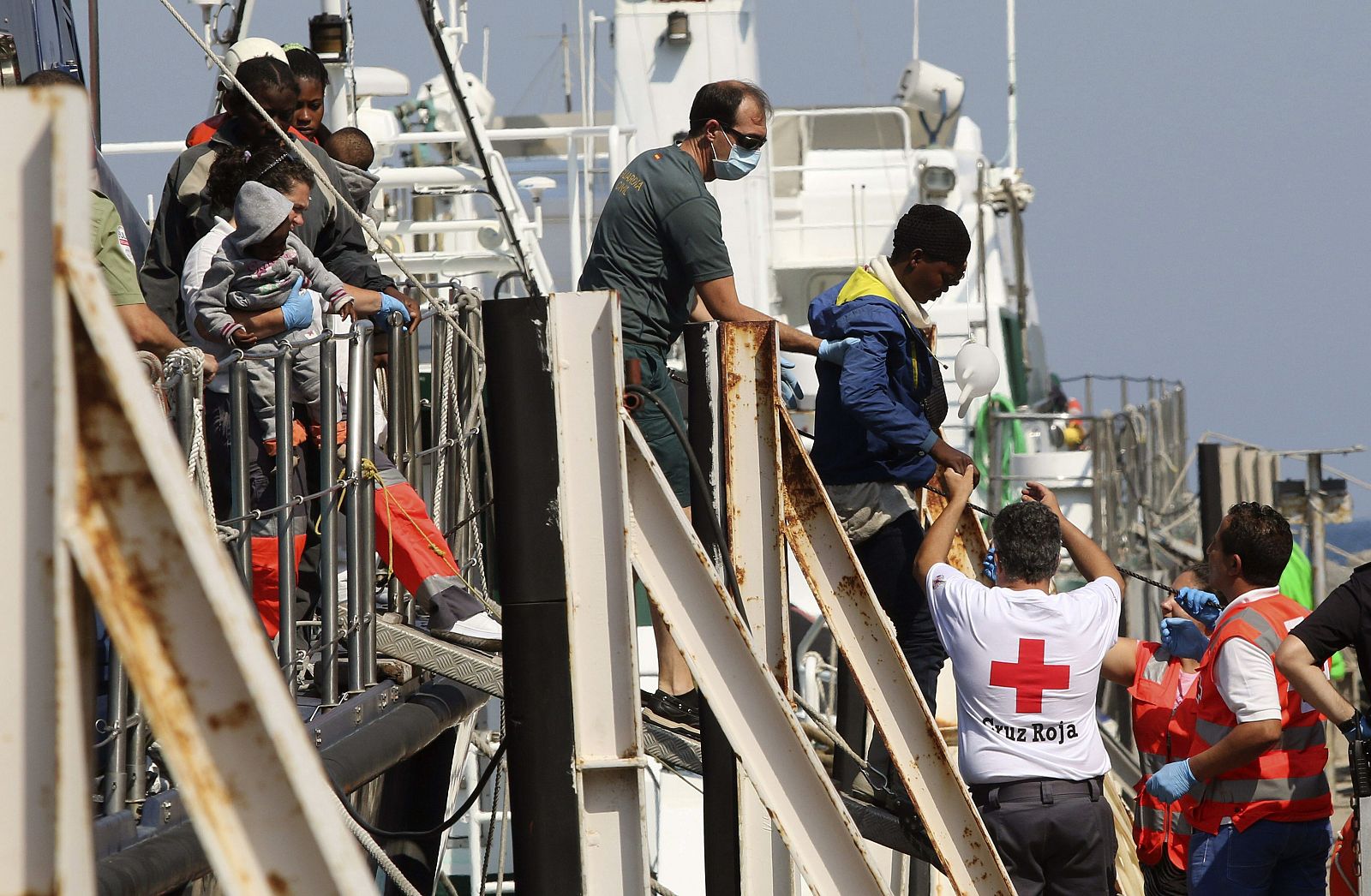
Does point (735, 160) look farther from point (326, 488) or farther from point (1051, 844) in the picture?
point (1051, 844)

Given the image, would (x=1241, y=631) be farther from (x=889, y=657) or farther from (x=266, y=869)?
(x=266, y=869)

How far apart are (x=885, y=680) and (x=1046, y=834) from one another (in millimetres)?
785

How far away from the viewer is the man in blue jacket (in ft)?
16.1

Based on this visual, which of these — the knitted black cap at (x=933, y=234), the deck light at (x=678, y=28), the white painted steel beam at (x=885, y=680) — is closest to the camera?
the white painted steel beam at (x=885, y=680)

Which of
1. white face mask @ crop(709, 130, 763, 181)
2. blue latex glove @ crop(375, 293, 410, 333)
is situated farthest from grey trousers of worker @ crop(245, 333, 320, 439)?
white face mask @ crop(709, 130, 763, 181)

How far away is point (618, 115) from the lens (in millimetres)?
12977

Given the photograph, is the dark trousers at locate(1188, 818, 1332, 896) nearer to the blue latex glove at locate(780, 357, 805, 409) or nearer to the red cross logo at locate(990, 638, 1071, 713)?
the red cross logo at locate(990, 638, 1071, 713)

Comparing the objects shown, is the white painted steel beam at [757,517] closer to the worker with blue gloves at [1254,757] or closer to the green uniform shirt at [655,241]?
the green uniform shirt at [655,241]

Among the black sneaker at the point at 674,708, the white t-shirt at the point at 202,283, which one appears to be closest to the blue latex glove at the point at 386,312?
the white t-shirt at the point at 202,283

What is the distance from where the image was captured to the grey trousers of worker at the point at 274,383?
441 centimetres

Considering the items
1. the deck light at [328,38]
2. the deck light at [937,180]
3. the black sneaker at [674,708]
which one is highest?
the deck light at [328,38]

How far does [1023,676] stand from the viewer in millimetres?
4402

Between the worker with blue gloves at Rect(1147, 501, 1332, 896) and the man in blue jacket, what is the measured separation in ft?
2.81

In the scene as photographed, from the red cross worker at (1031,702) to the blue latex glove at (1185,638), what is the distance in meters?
1.08
